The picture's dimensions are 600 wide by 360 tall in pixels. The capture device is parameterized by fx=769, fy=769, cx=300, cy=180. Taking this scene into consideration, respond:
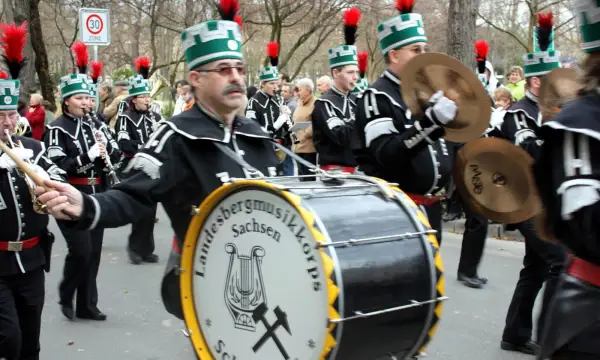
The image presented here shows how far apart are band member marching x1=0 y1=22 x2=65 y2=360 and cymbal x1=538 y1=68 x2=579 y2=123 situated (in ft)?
10.6

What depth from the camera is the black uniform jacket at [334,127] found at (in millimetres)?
7605

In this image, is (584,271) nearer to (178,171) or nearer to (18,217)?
(178,171)

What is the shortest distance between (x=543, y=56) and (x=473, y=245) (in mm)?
2057

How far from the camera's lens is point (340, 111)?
7.82m

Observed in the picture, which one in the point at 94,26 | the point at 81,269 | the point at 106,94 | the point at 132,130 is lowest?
the point at 81,269

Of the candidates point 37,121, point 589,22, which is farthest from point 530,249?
point 37,121

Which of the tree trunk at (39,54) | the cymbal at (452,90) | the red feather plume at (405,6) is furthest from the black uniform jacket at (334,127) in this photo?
the tree trunk at (39,54)

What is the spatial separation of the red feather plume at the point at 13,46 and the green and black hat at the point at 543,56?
3648 mm

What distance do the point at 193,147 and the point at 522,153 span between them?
6.38ft

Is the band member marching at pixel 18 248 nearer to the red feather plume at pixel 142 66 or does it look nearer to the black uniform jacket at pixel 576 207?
the black uniform jacket at pixel 576 207

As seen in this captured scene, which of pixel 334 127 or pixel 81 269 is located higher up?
pixel 334 127

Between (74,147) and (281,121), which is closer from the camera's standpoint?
(74,147)

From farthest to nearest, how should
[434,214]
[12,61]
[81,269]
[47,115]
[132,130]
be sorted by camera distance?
[47,115], [132,130], [81,269], [12,61], [434,214]

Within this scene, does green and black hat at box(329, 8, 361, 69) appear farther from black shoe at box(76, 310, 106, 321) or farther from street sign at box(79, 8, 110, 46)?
street sign at box(79, 8, 110, 46)
